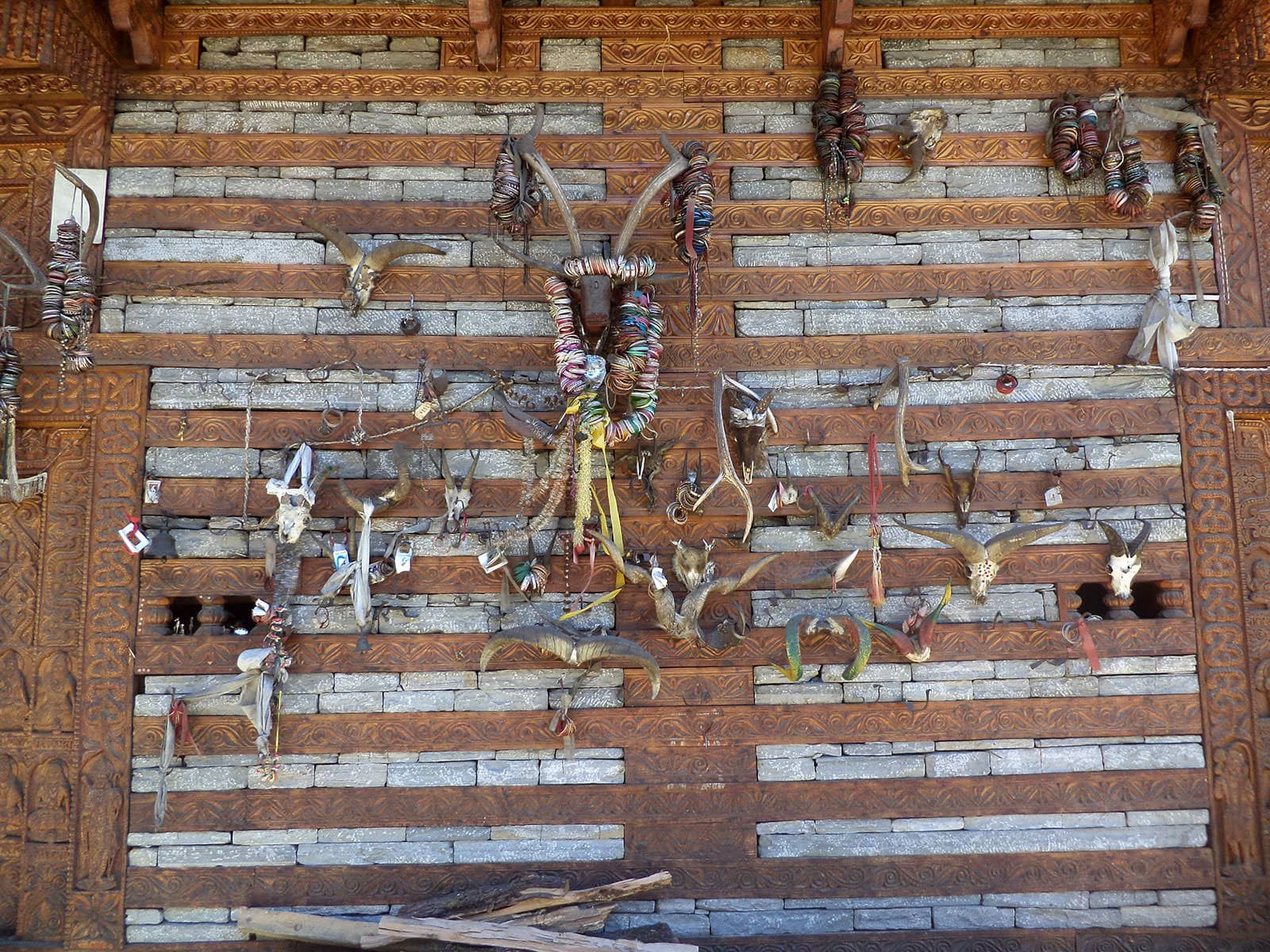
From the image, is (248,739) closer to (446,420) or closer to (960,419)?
(446,420)

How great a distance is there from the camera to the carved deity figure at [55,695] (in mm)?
6570

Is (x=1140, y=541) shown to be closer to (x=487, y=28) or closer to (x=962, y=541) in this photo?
(x=962, y=541)

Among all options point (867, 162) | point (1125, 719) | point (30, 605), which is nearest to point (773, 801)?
point (1125, 719)

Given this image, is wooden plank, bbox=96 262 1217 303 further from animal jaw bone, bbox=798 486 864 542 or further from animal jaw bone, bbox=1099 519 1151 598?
animal jaw bone, bbox=1099 519 1151 598

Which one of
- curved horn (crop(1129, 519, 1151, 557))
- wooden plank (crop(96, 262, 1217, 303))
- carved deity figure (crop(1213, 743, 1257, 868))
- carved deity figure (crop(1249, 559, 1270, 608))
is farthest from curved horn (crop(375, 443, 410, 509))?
carved deity figure (crop(1249, 559, 1270, 608))

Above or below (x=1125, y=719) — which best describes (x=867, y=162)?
above

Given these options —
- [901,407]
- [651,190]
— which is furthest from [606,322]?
[901,407]

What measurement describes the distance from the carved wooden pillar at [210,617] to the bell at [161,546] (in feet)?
1.29

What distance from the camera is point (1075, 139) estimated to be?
7.11 meters

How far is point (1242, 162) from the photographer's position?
7305 mm

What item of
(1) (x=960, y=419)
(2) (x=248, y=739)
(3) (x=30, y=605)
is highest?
(1) (x=960, y=419)

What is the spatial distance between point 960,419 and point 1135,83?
319 cm

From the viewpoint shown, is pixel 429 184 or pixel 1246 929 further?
pixel 429 184

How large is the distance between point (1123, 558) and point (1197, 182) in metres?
3.05
